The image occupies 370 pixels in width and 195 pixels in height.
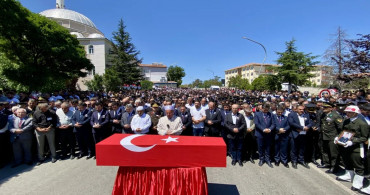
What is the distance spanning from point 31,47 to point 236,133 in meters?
17.5

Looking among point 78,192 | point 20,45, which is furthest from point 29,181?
point 20,45

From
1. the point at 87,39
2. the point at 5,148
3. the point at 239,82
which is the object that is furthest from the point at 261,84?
the point at 87,39

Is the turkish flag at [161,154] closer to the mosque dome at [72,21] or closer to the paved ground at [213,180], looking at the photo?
the paved ground at [213,180]

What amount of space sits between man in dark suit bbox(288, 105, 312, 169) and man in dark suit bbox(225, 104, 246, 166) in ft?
4.72

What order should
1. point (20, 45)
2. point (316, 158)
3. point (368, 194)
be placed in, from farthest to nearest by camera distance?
point (20, 45), point (316, 158), point (368, 194)

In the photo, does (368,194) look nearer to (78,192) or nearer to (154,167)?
(154,167)

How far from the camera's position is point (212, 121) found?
5859 mm

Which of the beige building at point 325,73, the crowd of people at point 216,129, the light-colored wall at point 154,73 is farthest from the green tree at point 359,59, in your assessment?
the light-colored wall at point 154,73

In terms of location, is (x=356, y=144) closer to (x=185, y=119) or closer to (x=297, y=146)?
(x=297, y=146)

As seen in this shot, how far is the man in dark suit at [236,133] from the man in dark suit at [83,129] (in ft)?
14.8

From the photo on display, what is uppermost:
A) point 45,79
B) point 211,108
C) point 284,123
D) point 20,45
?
point 20,45

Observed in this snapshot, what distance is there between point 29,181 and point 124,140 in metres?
3.26

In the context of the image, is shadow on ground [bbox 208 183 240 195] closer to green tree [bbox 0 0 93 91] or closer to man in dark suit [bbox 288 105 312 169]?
man in dark suit [bbox 288 105 312 169]

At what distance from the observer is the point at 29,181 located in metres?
4.28
